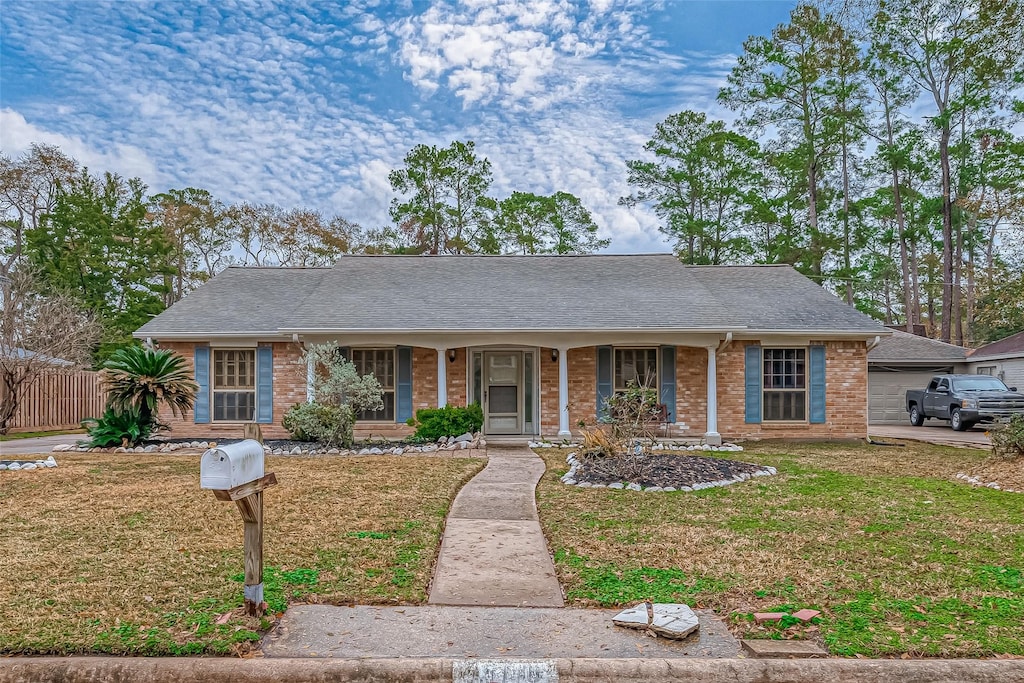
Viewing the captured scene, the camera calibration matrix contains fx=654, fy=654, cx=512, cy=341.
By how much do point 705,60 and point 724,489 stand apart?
54.9 ft

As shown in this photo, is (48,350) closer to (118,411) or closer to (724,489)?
(118,411)

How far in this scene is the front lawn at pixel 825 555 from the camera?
146 inches

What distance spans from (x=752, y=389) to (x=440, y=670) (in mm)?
12037

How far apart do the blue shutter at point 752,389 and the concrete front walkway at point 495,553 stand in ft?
23.6

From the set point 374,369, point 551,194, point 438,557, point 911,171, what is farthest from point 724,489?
point 911,171

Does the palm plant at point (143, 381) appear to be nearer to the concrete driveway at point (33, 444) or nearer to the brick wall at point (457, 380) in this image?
the concrete driveway at point (33, 444)

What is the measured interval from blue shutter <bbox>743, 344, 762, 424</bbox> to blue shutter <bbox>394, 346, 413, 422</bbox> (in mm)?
7127

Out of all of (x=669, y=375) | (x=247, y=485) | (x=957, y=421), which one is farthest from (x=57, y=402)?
(x=957, y=421)

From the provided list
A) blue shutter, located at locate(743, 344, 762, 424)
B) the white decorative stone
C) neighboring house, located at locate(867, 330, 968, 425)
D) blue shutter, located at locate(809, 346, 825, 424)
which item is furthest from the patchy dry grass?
neighboring house, located at locate(867, 330, 968, 425)

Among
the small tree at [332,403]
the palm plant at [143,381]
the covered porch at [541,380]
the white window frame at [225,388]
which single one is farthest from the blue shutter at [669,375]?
the palm plant at [143,381]

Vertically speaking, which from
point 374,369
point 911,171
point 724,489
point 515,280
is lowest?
point 724,489

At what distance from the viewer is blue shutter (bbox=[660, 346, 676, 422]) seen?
13.9 metres

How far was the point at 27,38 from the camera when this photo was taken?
37.2 ft

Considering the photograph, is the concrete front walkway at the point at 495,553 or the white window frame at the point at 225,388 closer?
the concrete front walkway at the point at 495,553
